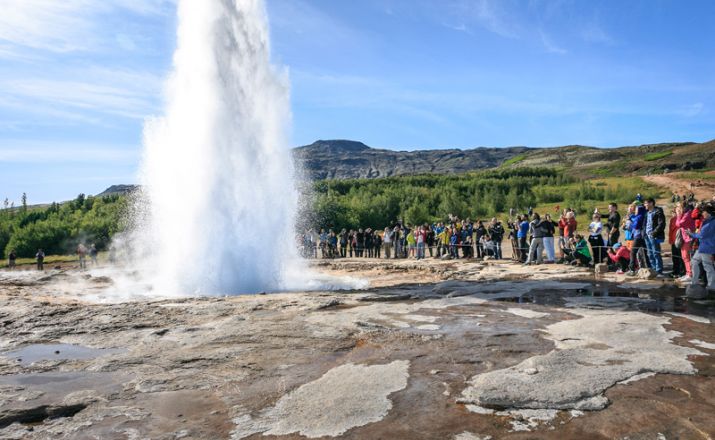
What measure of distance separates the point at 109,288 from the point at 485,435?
1338 centimetres

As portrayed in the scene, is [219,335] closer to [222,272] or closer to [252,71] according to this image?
[222,272]

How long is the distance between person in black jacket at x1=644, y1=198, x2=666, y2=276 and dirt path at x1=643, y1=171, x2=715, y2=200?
28896 millimetres

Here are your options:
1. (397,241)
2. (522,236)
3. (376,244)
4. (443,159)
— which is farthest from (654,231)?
(443,159)

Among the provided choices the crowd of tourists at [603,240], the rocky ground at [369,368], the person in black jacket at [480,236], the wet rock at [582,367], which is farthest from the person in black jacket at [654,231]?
the person in black jacket at [480,236]

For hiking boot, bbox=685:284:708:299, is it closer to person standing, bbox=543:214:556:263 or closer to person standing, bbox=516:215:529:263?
person standing, bbox=543:214:556:263

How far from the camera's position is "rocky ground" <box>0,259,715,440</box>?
4.00 metres

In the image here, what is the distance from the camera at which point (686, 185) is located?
4394 centimetres

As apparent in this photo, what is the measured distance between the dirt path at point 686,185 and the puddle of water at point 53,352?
127 feet

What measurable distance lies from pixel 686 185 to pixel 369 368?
47.7m

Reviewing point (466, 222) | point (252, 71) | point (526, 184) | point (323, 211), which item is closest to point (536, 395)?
point (252, 71)

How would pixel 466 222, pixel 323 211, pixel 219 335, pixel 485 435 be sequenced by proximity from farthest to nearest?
pixel 323 211 → pixel 466 222 → pixel 219 335 → pixel 485 435

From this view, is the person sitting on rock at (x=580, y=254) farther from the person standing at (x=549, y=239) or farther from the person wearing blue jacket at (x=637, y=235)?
the person wearing blue jacket at (x=637, y=235)

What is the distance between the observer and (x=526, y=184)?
5653 cm

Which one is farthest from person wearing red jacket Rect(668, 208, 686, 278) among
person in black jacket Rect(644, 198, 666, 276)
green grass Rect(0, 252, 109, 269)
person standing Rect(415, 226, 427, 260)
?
green grass Rect(0, 252, 109, 269)
